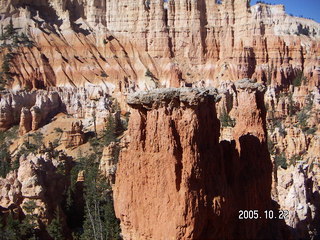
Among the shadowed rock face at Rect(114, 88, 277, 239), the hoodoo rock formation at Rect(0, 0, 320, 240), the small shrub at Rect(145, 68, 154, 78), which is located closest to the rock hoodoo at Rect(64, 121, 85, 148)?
the hoodoo rock formation at Rect(0, 0, 320, 240)

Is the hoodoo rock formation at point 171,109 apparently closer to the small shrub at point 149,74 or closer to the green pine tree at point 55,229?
the small shrub at point 149,74

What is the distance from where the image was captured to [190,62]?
237 ft

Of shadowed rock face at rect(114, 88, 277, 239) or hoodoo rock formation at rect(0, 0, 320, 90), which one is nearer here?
shadowed rock face at rect(114, 88, 277, 239)

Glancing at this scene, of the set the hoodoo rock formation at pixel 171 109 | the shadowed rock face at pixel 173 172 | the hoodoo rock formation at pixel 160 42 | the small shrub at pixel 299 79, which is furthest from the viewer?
the hoodoo rock formation at pixel 160 42

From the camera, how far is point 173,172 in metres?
12.9

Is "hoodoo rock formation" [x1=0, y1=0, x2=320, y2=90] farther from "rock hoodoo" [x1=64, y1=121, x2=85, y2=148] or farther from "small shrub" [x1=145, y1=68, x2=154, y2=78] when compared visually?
"rock hoodoo" [x1=64, y1=121, x2=85, y2=148]

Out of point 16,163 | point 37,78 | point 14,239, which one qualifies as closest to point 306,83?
point 37,78

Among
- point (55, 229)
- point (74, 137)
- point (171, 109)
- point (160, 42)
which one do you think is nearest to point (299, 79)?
point (160, 42)

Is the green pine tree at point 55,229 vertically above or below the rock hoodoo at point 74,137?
below

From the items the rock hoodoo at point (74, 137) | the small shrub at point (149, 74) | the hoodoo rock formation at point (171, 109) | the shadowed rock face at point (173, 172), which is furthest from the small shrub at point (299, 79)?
the shadowed rock face at point (173, 172)

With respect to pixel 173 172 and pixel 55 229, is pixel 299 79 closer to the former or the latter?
pixel 55 229

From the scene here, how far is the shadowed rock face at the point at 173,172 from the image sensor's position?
1286 cm

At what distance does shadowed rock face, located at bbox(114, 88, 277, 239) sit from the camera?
1286cm

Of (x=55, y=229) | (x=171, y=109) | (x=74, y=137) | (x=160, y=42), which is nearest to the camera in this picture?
(x=171, y=109)
